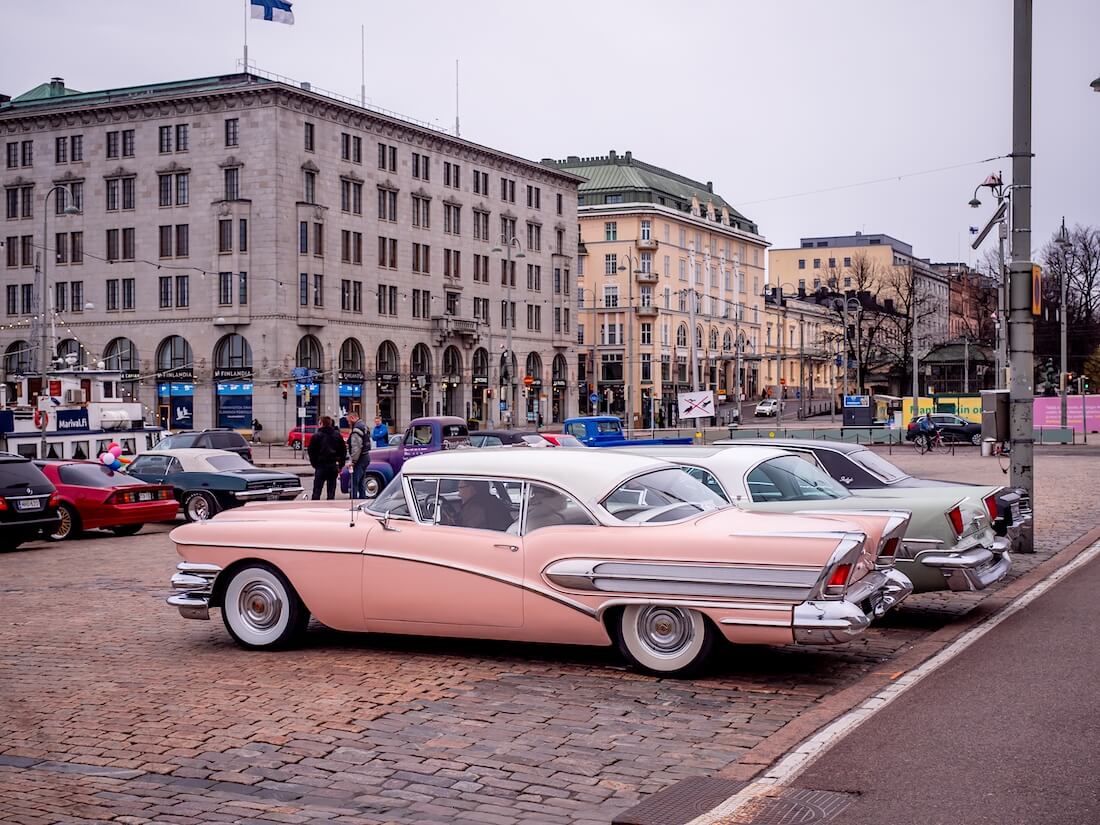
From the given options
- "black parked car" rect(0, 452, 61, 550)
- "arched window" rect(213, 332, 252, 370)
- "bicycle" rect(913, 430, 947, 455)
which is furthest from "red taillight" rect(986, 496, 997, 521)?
"arched window" rect(213, 332, 252, 370)

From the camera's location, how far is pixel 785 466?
11.7 meters

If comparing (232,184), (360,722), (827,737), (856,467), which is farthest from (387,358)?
(827,737)

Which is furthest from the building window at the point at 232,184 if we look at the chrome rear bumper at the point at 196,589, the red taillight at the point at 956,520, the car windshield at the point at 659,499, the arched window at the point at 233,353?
the car windshield at the point at 659,499

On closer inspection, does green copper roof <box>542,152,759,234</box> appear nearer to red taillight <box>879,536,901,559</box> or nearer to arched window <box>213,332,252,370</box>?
arched window <box>213,332,252,370</box>

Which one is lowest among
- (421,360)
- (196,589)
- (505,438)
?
(196,589)

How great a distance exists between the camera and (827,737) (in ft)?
22.5

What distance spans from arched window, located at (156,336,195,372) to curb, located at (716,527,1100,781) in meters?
63.3

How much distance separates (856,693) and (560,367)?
85501mm

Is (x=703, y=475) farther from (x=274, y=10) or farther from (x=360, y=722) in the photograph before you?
(x=274, y=10)

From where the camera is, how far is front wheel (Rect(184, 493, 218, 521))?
23.3 meters

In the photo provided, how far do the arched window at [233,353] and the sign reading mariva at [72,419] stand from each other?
3837 cm

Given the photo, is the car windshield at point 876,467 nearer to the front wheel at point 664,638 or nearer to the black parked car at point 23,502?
the front wheel at point 664,638

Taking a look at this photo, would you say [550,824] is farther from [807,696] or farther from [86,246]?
[86,246]

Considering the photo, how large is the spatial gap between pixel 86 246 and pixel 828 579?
7232 centimetres
